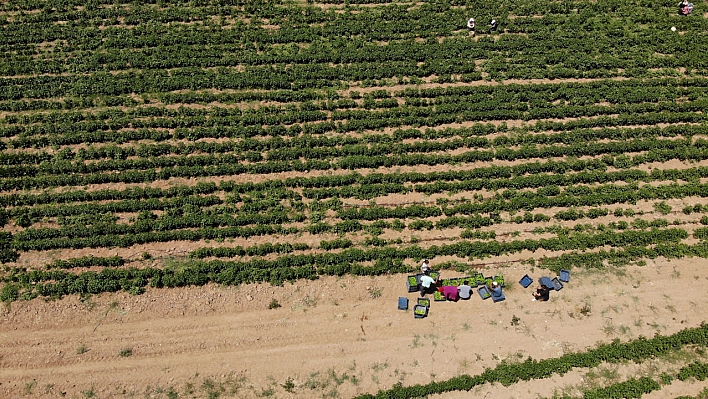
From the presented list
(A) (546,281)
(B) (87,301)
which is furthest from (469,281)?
(B) (87,301)

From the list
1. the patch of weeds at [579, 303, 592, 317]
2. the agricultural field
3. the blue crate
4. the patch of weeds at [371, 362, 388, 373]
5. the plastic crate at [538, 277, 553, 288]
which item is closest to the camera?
the patch of weeds at [371, 362, 388, 373]

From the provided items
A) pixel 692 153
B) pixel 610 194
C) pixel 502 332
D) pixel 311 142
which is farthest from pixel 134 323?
pixel 692 153

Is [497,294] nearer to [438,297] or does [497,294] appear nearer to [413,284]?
[438,297]

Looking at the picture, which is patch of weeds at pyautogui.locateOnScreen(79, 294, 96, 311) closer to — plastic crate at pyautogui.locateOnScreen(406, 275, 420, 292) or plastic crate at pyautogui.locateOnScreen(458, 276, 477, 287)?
plastic crate at pyautogui.locateOnScreen(406, 275, 420, 292)

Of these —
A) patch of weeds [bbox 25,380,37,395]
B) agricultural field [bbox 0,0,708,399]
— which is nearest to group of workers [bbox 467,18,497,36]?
agricultural field [bbox 0,0,708,399]

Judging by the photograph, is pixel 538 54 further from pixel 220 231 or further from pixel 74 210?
pixel 74 210
